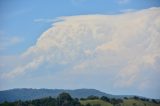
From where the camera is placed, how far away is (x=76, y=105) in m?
124

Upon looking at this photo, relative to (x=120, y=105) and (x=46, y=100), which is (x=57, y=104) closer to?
(x=46, y=100)

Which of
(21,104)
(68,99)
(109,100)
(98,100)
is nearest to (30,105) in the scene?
(21,104)

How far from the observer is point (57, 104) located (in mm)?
121938

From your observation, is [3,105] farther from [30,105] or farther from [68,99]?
[68,99]

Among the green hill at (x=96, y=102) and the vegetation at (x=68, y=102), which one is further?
the green hill at (x=96, y=102)

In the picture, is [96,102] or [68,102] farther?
[96,102]

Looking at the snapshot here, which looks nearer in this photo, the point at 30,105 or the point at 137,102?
the point at 30,105

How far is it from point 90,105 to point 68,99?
28.8 ft

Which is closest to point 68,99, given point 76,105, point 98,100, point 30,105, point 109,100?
point 76,105

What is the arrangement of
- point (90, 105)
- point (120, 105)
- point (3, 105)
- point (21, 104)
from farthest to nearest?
point (120, 105) < point (90, 105) < point (21, 104) < point (3, 105)

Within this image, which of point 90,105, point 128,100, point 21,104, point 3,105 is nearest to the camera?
point 3,105

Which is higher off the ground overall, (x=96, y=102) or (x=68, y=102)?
(x=96, y=102)

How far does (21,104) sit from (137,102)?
50734 millimetres

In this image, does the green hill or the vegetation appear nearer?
the vegetation
